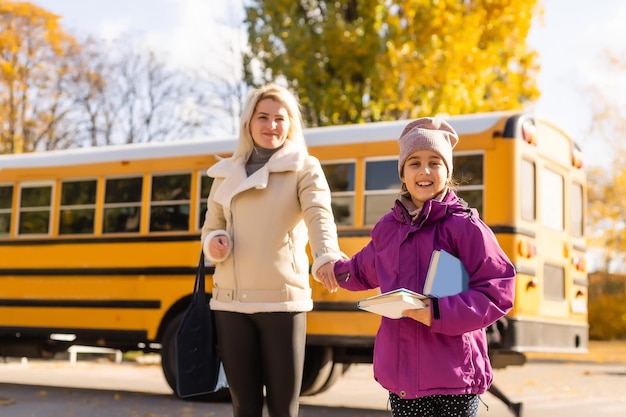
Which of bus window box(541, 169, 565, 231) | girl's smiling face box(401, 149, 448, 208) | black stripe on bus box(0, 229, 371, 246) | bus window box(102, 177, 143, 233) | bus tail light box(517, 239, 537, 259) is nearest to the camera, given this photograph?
girl's smiling face box(401, 149, 448, 208)

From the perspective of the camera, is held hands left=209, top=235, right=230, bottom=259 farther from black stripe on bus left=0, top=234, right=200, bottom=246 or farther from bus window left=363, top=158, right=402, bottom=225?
black stripe on bus left=0, top=234, right=200, bottom=246

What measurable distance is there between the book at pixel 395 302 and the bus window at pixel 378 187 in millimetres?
5005

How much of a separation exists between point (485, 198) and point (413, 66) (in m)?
7.84

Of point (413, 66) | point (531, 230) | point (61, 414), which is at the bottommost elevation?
point (61, 414)

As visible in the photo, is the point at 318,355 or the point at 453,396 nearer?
the point at 453,396

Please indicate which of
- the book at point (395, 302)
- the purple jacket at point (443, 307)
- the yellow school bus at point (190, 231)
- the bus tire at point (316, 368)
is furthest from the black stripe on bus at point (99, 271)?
the book at point (395, 302)

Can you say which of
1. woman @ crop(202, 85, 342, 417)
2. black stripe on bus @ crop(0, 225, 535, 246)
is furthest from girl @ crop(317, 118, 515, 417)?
black stripe on bus @ crop(0, 225, 535, 246)

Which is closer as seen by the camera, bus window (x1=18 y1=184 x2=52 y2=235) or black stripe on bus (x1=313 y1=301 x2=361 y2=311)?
black stripe on bus (x1=313 y1=301 x2=361 y2=311)

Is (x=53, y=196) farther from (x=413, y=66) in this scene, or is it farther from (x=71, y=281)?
(x=413, y=66)

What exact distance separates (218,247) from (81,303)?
5590 mm

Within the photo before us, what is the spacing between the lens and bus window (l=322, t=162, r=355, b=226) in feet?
25.5

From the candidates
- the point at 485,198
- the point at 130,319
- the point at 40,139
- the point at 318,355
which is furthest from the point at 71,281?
the point at 40,139

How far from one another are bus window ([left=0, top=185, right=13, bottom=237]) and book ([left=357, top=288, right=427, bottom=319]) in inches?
294

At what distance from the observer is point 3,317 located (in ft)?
30.5
